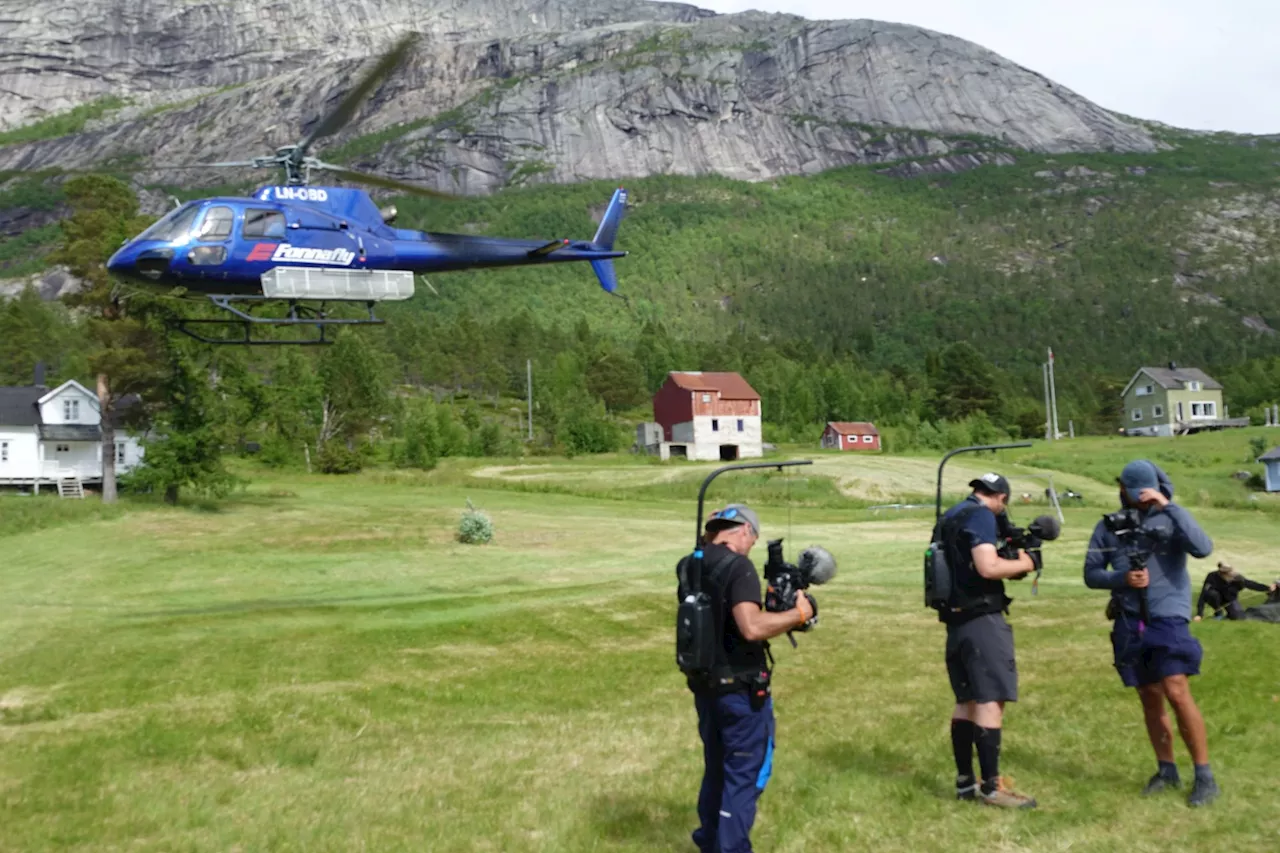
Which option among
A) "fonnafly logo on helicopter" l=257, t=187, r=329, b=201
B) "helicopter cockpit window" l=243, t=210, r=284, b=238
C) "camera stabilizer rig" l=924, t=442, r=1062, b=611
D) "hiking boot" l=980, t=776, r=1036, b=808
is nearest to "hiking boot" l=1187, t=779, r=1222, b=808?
"hiking boot" l=980, t=776, r=1036, b=808

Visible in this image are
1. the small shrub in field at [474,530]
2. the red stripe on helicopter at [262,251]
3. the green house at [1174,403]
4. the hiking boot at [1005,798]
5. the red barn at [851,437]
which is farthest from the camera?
the green house at [1174,403]

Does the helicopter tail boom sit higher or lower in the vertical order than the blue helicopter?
higher

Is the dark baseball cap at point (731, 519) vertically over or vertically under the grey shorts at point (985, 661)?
over

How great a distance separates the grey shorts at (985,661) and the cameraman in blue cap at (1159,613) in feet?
2.92

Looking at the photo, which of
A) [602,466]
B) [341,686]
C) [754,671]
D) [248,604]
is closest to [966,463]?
[602,466]

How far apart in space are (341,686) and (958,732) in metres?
8.70

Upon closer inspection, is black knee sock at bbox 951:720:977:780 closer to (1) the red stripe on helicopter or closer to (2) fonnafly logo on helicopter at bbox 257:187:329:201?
(1) the red stripe on helicopter

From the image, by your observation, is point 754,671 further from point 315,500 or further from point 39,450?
point 39,450

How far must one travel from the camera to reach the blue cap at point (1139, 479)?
873 centimetres

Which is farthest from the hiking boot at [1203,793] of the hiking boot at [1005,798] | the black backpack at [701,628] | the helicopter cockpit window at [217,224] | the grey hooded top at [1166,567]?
the helicopter cockpit window at [217,224]

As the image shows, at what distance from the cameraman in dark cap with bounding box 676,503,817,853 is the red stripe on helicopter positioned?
1538 centimetres

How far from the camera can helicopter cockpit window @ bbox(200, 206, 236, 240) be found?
19906 millimetres

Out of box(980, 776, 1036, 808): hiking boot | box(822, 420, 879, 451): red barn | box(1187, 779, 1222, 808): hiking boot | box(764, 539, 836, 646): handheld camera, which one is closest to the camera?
box(764, 539, 836, 646): handheld camera

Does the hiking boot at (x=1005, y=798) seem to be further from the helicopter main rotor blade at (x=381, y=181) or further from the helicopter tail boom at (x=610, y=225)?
the helicopter tail boom at (x=610, y=225)
